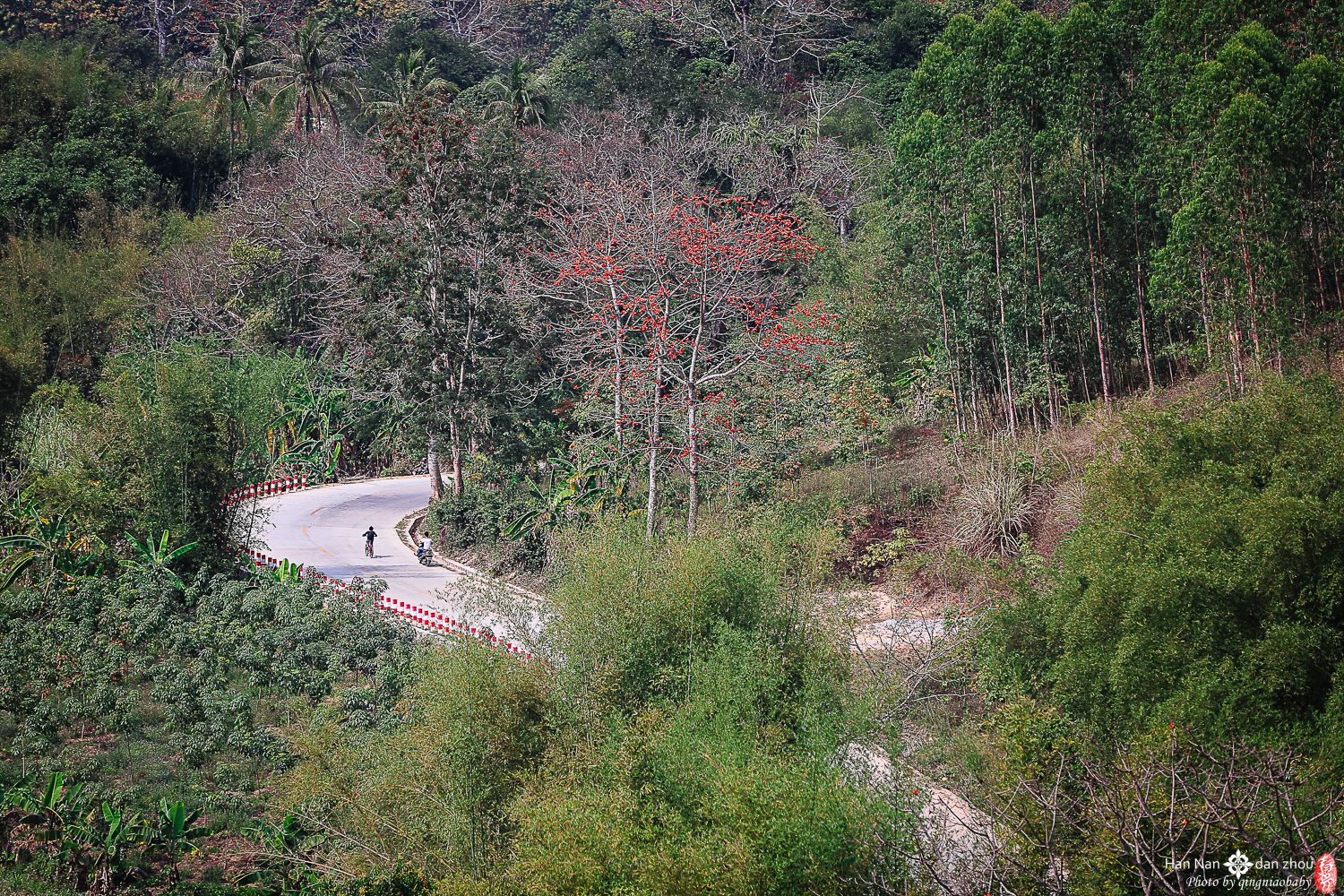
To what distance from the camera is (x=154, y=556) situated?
18.8 metres

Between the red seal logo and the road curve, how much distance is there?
11.5m

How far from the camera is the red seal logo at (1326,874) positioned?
20.1 ft

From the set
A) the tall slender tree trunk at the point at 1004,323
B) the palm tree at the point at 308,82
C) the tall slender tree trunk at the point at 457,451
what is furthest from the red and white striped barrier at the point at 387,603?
the palm tree at the point at 308,82

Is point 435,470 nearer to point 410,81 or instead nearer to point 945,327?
point 945,327

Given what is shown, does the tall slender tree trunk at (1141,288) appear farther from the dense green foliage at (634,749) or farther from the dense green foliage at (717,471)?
the dense green foliage at (634,749)

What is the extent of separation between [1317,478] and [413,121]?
727 inches

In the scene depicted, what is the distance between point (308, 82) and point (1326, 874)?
41912mm

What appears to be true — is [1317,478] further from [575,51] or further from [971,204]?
[575,51]

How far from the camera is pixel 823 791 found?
8.10 meters

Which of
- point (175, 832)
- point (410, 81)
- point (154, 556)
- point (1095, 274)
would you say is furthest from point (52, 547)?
point (410, 81)

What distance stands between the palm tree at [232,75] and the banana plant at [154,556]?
84.3 ft

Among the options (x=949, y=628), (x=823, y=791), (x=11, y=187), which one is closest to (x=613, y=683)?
(x=823, y=791)

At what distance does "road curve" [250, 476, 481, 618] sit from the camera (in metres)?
20.1

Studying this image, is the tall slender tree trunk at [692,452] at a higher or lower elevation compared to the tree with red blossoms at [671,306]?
lower
